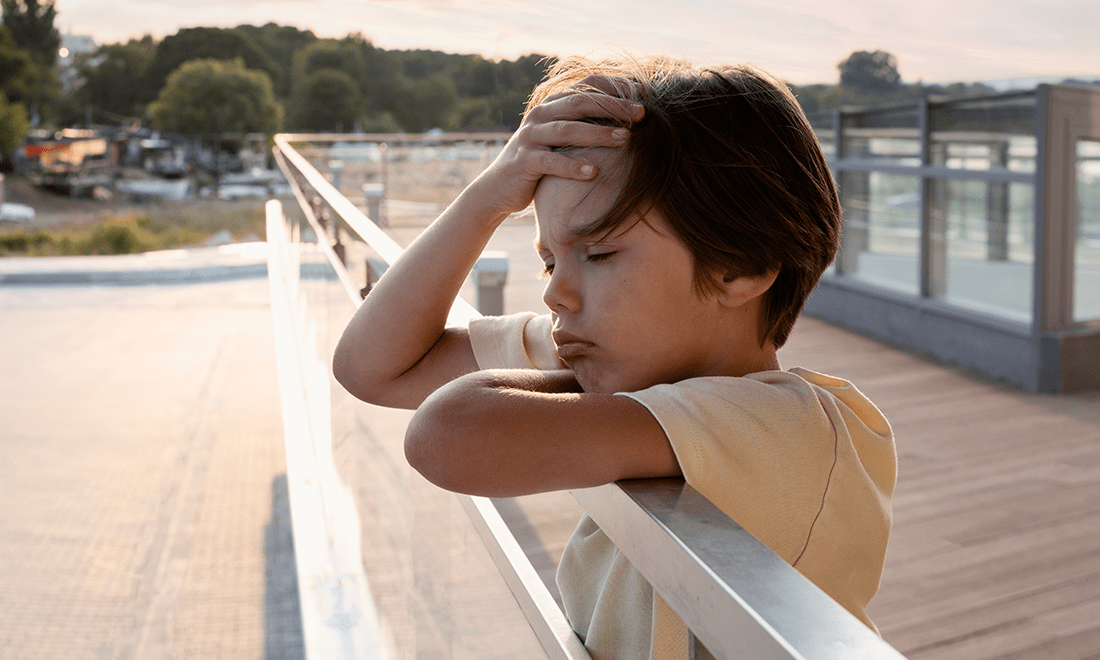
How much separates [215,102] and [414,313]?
72.2 m

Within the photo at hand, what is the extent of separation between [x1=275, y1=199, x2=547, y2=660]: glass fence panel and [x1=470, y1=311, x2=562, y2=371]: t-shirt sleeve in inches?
6.5

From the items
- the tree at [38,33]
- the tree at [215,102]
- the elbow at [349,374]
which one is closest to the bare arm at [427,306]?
the elbow at [349,374]

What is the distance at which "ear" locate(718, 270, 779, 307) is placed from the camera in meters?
0.76

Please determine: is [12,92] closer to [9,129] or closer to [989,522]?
[9,129]

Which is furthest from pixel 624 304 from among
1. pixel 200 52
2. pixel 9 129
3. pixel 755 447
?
pixel 200 52

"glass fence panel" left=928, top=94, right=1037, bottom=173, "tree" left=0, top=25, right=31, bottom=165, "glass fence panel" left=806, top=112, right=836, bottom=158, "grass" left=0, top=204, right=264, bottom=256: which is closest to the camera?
"glass fence panel" left=928, top=94, right=1037, bottom=173

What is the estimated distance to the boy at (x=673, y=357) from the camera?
0.61 metres

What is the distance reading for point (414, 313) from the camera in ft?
3.59

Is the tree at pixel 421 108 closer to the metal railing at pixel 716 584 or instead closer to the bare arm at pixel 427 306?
the bare arm at pixel 427 306

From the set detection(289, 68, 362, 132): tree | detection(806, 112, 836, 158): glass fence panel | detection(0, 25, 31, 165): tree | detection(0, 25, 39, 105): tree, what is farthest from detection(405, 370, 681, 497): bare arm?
detection(289, 68, 362, 132): tree

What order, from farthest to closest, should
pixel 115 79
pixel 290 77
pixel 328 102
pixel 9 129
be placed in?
1. pixel 115 79
2. pixel 290 77
3. pixel 328 102
4. pixel 9 129

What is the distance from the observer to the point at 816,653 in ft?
1.00

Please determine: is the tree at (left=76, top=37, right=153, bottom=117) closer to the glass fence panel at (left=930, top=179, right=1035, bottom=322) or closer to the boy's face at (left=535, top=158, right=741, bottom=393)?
the glass fence panel at (left=930, top=179, right=1035, bottom=322)

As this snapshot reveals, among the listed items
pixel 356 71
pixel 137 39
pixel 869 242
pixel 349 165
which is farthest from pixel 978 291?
pixel 137 39
